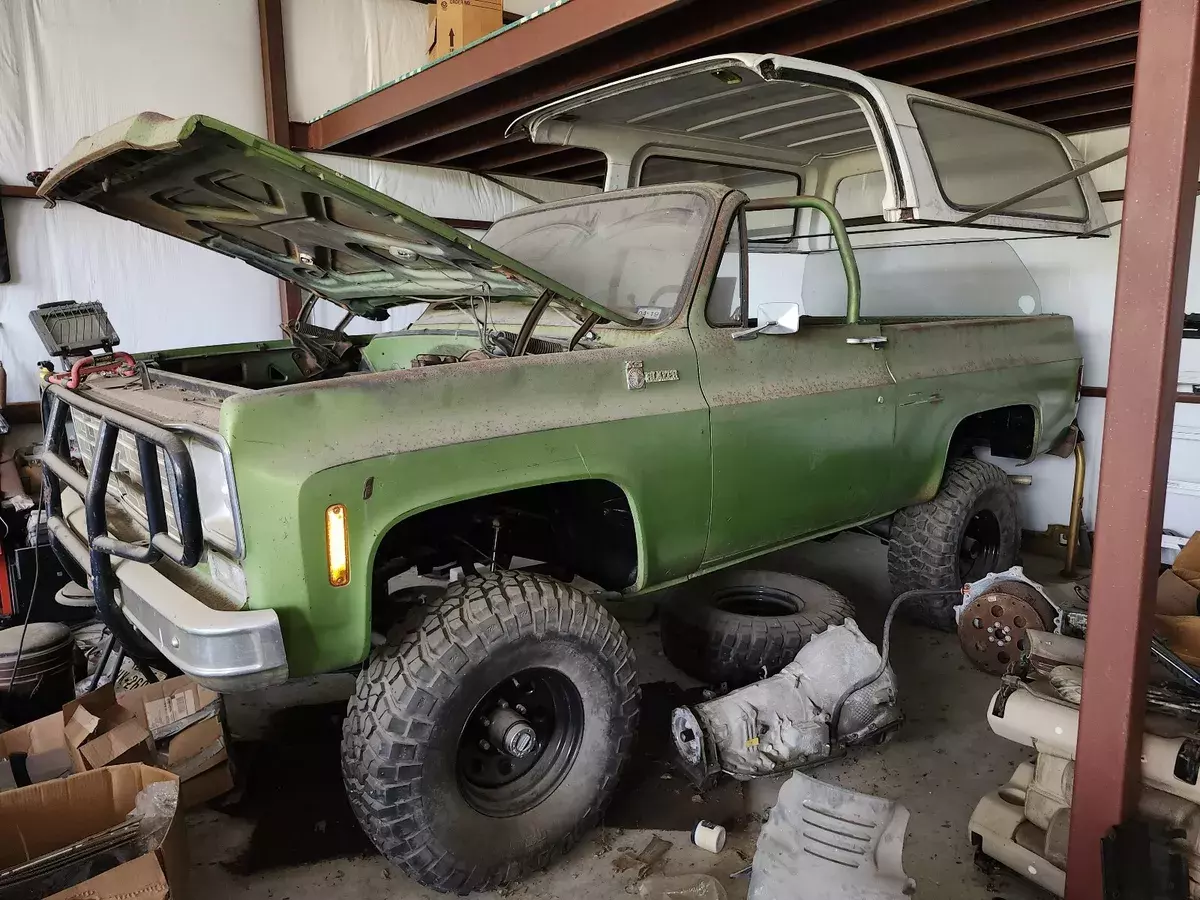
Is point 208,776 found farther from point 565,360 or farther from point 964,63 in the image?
point 964,63

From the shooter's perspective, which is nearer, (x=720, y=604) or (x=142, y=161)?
(x=142, y=161)

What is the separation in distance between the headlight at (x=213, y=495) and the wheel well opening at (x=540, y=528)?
57cm

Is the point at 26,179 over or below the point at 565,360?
over

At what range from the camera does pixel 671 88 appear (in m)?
3.60

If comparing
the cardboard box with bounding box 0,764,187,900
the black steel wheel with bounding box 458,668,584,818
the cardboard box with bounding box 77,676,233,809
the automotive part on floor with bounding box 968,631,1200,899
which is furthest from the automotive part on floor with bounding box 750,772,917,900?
the cardboard box with bounding box 77,676,233,809

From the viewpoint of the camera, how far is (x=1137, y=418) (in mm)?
1830

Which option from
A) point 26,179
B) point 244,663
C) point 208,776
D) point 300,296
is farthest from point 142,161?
point 300,296

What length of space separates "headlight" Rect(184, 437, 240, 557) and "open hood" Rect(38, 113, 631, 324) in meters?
0.72

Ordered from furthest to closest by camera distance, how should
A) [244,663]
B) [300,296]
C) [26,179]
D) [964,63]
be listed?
[300,296] → [26,179] → [964,63] → [244,663]

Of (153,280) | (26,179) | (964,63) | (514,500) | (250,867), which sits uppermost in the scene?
(964,63)

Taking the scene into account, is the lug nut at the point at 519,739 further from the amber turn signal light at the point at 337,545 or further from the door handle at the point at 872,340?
the door handle at the point at 872,340

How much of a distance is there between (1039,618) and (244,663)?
291 cm

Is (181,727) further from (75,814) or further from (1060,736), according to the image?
(1060,736)

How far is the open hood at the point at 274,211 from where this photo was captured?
1.97 m
